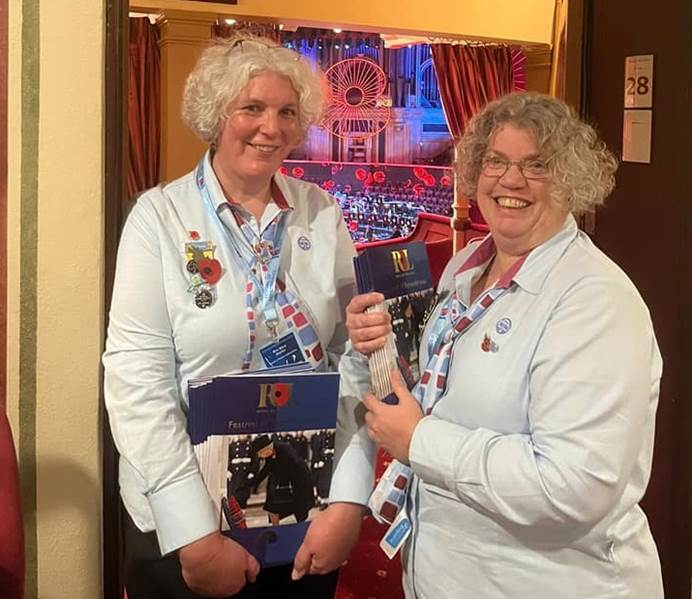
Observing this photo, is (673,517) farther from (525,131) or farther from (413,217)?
(413,217)

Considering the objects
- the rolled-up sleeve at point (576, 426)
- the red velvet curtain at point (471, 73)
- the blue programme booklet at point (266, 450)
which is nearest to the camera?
the rolled-up sleeve at point (576, 426)

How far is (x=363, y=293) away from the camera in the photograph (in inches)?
58.2

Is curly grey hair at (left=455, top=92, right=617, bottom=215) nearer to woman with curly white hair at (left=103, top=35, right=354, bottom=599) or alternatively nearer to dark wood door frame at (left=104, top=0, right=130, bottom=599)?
woman with curly white hair at (left=103, top=35, right=354, bottom=599)

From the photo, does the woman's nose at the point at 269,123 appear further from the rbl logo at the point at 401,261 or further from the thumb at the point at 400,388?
the thumb at the point at 400,388

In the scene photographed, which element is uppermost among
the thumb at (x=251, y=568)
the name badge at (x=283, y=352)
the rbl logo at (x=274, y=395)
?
the name badge at (x=283, y=352)

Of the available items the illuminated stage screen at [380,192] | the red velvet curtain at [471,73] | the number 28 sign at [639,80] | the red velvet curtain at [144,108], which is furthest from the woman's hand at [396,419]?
the illuminated stage screen at [380,192]

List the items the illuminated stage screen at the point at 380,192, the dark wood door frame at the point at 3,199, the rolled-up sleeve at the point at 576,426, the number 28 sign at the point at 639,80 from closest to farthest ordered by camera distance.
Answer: the rolled-up sleeve at the point at 576,426 < the dark wood door frame at the point at 3,199 < the number 28 sign at the point at 639,80 < the illuminated stage screen at the point at 380,192

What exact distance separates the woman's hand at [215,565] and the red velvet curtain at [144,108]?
4.94 metres

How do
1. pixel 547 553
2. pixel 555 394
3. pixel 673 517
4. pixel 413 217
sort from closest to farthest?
pixel 555 394, pixel 547 553, pixel 673 517, pixel 413 217

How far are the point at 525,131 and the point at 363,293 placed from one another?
37 cm

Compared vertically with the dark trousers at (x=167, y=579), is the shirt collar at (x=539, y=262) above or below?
above

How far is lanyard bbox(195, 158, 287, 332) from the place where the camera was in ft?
5.04

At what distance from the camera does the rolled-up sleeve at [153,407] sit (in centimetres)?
146

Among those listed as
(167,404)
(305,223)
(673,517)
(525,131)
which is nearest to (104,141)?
(305,223)
